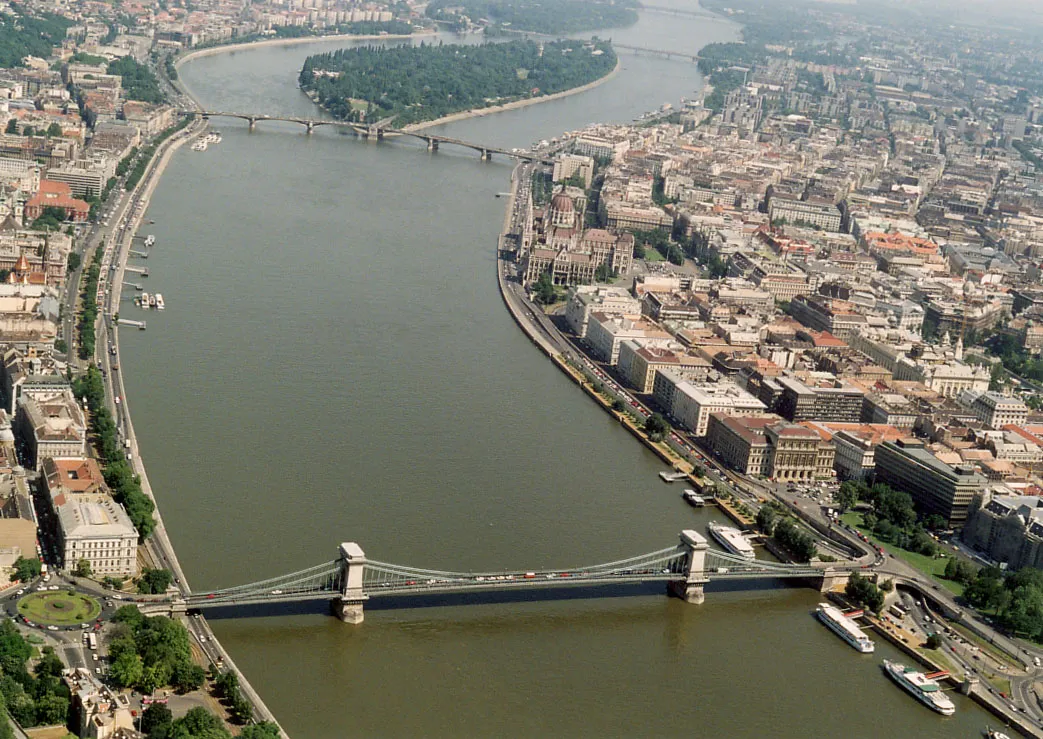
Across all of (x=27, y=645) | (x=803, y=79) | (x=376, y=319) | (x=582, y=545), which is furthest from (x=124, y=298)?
(x=803, y=79)

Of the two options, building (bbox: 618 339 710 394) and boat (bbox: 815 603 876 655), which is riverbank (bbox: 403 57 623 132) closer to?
building (bbox: 618 339 710 394)

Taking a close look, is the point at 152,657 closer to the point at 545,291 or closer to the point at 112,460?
the point at 112,460

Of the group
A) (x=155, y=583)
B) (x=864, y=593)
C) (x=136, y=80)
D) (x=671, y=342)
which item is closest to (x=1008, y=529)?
(x=864, y=593)

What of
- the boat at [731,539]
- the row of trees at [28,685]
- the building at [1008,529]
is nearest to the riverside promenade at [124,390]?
the row of trees at [28,685]

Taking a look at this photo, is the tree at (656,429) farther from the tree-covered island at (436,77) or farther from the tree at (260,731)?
the tree-covered island at (436,77)

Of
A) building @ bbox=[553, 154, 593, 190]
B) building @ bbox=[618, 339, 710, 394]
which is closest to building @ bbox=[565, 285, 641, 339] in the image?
building @ bbox=[618, 339, 710, 394]

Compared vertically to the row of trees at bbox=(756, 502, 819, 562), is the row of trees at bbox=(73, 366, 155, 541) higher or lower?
higher
